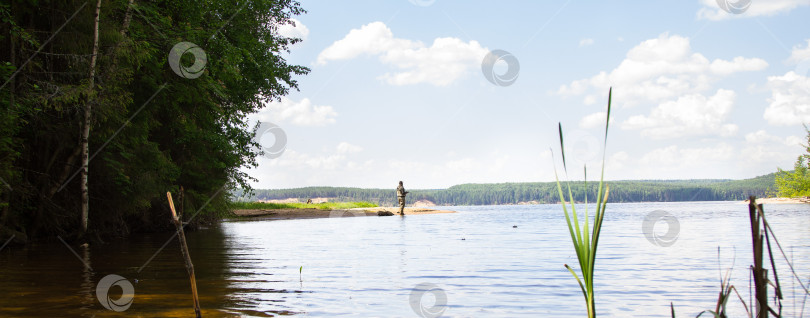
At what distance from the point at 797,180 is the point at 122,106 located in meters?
63.7

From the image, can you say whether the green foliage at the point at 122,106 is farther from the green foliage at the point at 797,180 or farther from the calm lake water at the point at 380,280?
the green foliage at the point at 797,180

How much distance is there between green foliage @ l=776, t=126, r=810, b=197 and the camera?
194ft

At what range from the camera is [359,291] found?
8.21 m

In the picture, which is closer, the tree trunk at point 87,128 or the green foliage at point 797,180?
the tree trunk at point 87,128

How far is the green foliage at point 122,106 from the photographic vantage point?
47.0 feet

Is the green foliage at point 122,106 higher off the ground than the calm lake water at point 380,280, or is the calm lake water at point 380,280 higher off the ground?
Answer: the green foliage at point 122,106

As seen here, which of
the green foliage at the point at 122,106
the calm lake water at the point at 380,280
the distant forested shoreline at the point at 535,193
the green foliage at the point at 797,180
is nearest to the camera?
the calm lake water at the point at 380,280

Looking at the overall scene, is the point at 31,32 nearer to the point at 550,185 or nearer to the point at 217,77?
the point at 217,77

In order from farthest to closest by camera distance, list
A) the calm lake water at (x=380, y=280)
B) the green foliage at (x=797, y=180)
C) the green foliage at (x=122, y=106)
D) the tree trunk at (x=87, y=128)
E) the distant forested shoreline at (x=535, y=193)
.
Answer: the distant forested shoreline at (x=535, y=193) → the green foliage at (x=797, y=180) → the tree trunk at (x=87, y=128) → the green foliage at (x=122, y=106) → the calm lake water at (x=380, y=280)

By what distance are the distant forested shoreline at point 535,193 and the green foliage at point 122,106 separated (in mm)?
106541

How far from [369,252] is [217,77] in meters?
10.3

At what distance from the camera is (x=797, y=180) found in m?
60.9

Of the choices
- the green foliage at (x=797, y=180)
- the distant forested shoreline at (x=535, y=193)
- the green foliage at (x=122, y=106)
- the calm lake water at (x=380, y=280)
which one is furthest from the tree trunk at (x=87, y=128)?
the distant forested shoreline at (x=535, y=193)

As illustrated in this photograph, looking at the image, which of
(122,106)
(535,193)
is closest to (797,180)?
(122,106)
